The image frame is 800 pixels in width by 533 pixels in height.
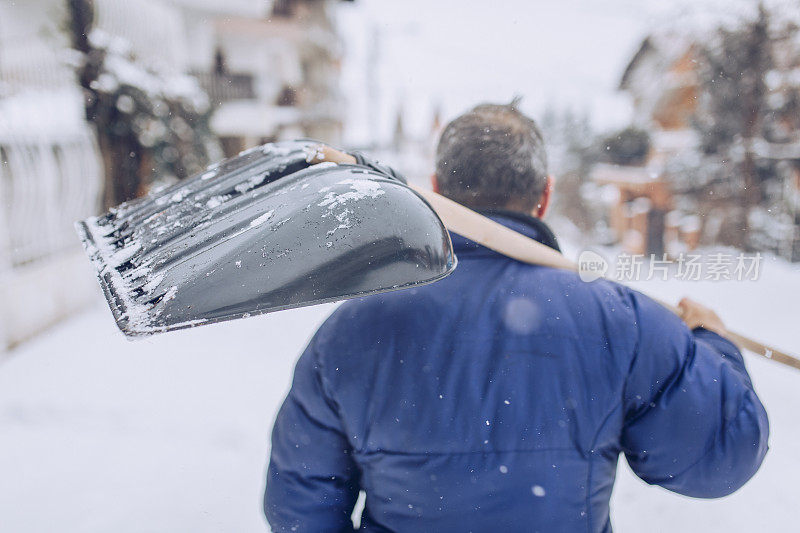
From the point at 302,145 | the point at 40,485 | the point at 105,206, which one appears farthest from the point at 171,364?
the point at 302,145

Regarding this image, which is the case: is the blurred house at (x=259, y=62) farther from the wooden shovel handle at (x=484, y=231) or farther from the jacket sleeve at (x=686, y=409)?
the jacket sleeve at (x=686, y=409)

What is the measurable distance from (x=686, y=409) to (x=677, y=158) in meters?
8.29

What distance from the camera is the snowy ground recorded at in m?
2.23

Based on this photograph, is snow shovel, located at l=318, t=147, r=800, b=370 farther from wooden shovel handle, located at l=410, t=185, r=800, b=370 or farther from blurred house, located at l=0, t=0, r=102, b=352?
blurred house, located at l=0, t=0, r=102, b=352

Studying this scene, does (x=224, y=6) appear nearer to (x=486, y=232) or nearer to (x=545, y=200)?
(x=545, y=200)

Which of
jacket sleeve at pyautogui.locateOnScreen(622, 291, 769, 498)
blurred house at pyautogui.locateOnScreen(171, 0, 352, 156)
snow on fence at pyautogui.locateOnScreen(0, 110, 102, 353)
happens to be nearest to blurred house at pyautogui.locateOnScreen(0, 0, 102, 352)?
snow on fence at pyautogui.locateOnScreen(0, 110, 102, 353)

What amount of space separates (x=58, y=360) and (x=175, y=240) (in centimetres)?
407

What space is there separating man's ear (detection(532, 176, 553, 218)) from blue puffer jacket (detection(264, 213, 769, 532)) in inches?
7.4

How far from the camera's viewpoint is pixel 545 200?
3.59ft

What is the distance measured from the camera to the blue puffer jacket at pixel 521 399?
854 mm

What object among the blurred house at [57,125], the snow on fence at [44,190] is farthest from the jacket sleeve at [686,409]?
the snow on fence at [44,190]

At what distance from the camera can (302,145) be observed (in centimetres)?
110

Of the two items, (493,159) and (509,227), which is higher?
(493,159)

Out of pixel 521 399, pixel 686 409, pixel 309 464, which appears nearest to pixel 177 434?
pixel 309 464
